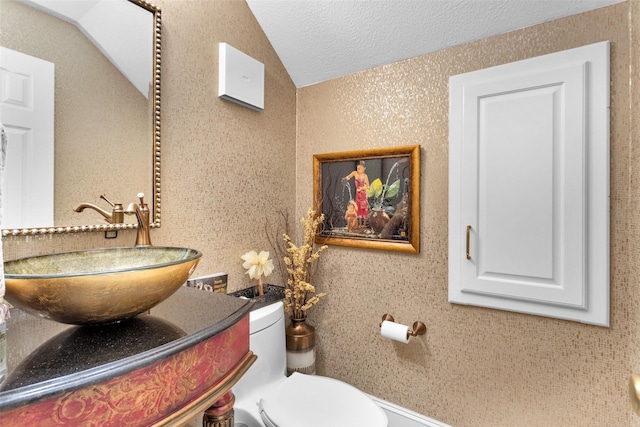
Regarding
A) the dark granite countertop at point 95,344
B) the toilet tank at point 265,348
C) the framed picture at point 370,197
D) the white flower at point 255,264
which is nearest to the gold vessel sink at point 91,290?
the dark granite countertop at point 95,344

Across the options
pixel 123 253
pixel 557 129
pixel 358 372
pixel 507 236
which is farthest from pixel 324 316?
pixel 557 129

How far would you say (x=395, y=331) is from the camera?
1.70m

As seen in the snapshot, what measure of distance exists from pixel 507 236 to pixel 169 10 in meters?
1.74

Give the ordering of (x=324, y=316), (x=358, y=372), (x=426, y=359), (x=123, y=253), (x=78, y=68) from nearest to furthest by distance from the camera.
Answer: (x=123, y=253) → (x=78, y=68) → (x=426, y=359) → (x=358, y=372) → (x=324, y=316)

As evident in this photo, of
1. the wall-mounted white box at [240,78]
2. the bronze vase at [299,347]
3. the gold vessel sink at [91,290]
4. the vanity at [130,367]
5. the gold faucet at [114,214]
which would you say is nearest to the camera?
the vanity at [130,367]

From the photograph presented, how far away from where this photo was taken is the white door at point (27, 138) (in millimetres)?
993

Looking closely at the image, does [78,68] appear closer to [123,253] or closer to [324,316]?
[123,253]

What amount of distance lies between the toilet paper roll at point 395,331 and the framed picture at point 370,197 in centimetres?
38

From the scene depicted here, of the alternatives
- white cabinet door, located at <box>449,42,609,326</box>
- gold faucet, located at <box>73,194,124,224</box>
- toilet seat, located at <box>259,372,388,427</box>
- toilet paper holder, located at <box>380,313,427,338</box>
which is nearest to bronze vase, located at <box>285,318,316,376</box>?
toilet seat, located at <box>259,372,388,427</box>

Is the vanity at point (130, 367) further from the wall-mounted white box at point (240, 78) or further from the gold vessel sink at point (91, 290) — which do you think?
the wall-mounted white box at point (240, 78)

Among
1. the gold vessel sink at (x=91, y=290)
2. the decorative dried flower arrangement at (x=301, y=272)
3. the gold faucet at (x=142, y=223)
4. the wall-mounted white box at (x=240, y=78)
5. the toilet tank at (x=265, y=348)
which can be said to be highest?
the wall-mounted white box at (x=240, y=78)

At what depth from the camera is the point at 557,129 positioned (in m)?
1.39

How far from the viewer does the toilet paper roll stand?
1.68 meters

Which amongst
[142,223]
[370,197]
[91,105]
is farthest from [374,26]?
[142,223]
